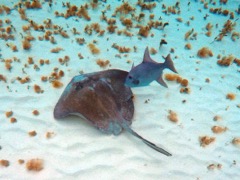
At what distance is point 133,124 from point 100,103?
0.94 metres

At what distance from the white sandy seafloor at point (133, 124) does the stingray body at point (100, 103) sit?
0.32m

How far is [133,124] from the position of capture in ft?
17.4

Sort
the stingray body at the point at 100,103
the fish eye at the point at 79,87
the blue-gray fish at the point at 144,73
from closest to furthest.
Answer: the blue-gray fish at the point at 144,73 → the stingray body at the point at 100,103 → the fish eye at the point at 79,87

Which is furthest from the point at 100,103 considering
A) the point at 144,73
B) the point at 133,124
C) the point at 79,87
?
the point at 144,73

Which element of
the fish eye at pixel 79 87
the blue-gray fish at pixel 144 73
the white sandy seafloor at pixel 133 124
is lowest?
the white sandy seafloor at pixel 133 124

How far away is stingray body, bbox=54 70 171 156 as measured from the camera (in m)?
4.83

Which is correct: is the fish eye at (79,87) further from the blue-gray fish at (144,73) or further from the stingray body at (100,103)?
the blue-gray fish at (144,73)

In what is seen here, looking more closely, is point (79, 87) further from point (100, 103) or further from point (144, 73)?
point (144, 73)

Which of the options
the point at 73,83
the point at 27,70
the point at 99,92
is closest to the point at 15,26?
the point at 27,70

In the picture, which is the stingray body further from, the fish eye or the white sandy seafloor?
the white sandy seafloor

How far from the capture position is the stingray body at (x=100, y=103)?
15.9ft

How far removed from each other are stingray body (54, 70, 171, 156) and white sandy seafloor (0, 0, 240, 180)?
317 millimetres

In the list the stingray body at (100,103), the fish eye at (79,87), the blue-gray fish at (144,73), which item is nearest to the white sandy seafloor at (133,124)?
the stingray body at (100,103)

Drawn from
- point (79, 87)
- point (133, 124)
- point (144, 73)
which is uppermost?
point (144, 73)
